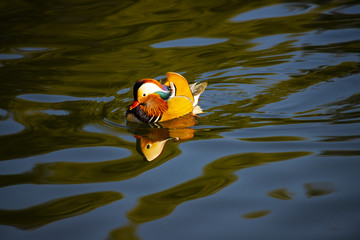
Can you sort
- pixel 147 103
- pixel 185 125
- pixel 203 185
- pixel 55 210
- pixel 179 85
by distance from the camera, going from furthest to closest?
pixel 179 85 → pixel 147 103 → pixel 185 125 → pixel 203 185 → pixel 55 210

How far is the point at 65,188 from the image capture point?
4.26 metres

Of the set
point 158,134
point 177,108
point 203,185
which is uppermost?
point 177,108

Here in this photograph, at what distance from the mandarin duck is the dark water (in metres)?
0.21

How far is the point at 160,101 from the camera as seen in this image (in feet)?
19.6

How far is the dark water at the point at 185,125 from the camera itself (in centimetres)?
369

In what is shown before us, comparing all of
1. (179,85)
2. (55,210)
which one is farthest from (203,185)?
(179,85)

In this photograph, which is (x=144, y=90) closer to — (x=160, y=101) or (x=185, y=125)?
(x=160, y=101)

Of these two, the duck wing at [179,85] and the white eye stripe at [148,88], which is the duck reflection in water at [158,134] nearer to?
the duck wing at [179,85]

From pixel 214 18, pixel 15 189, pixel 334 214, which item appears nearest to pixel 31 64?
pixel 214 18

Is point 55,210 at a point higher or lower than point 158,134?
lower

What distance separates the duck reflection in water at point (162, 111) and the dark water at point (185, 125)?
0.17 ft

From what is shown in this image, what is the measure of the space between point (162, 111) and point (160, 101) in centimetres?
13

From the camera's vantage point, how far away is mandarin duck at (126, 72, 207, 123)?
5.80 metres

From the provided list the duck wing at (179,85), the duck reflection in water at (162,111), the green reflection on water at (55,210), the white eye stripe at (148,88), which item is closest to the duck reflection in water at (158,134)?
the duck reflection in water at (162,111)
